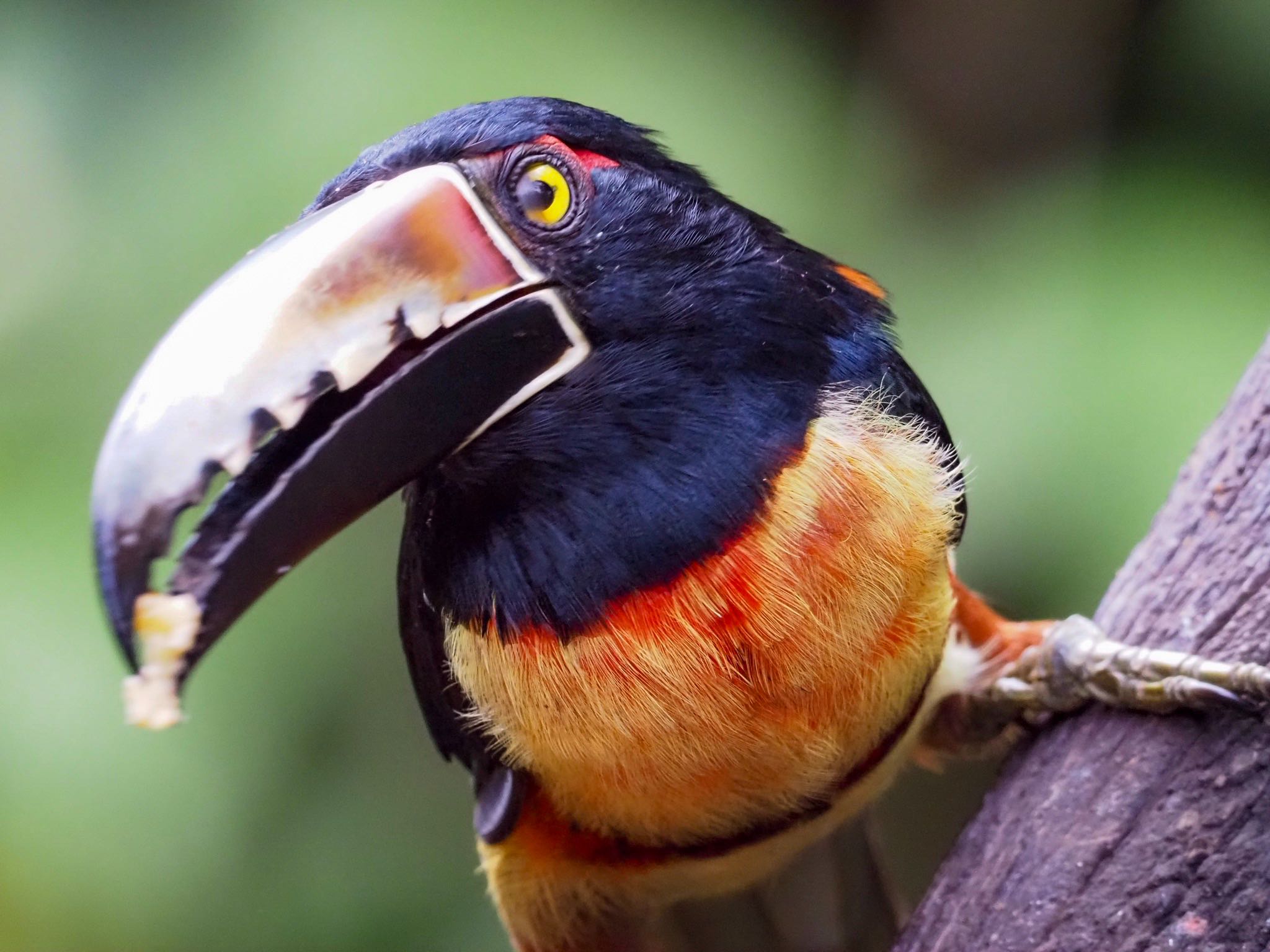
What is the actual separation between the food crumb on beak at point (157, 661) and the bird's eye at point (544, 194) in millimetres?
470

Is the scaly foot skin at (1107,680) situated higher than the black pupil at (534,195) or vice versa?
the black pupil at (534,195)

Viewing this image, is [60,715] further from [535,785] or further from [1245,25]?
[1245,25]

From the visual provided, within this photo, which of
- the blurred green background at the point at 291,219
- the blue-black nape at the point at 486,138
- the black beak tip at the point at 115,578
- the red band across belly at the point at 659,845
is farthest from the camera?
the blurred green background at the point at 291,219

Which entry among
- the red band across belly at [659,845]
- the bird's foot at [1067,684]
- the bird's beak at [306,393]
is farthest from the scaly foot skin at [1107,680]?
the bird's beak at [306,393]

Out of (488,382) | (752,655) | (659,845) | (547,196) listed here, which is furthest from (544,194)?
(659,845)

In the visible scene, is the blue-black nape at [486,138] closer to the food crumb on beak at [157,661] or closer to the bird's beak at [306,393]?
the bird's beak at [306,393]

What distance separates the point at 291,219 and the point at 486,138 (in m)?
1.22

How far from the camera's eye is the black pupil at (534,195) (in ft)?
3.61

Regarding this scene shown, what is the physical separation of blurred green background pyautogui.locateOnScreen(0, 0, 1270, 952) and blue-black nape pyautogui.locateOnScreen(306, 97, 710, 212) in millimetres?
1192

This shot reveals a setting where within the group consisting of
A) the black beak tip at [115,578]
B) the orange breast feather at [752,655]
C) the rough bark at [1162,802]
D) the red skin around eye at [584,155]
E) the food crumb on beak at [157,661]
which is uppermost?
the red skin around eye at [584,155]

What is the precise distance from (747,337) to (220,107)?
5.25 feet

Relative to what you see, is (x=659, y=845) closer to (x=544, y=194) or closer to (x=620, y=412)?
(x=620, y=412)

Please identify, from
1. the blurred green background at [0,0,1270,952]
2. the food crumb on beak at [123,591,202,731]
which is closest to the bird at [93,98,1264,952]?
the food crumb on beak at [123,591,202,731]

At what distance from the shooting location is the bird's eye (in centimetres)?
110
